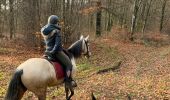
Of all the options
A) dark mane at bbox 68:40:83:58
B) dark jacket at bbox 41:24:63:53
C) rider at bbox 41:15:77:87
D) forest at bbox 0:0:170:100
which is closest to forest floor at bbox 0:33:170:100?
forest at bbox 0:0:170:100

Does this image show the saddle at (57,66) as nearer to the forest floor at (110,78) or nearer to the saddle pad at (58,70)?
the saddle pad at (58,70)

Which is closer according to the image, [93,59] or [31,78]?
[31,78]

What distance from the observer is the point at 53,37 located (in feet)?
30.8

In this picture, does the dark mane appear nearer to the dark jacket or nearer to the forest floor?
the dark jacket

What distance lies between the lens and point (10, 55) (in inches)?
869

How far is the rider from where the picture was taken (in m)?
9.31

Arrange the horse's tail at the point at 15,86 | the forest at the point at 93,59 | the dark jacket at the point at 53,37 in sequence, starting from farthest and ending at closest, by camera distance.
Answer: the forest at the point at 93,59
the dark jacket at the point at 53,37
the horse's tail at the point at 15,86

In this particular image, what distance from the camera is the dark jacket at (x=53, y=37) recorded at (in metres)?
9.29

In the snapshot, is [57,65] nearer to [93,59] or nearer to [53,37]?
[53,37]

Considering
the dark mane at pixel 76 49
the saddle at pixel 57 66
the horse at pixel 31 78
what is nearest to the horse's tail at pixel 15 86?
the horse at pixel 31 78

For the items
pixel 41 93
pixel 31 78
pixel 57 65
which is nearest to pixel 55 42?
pixel 57 65

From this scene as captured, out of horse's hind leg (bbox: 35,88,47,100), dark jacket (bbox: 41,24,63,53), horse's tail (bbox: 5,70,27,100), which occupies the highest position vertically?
dark jacket (bbox: 41,24,63,53)

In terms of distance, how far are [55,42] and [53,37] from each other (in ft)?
0.57

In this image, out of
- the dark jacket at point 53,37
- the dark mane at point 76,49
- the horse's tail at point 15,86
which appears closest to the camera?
the horse's tail at point 15,86
